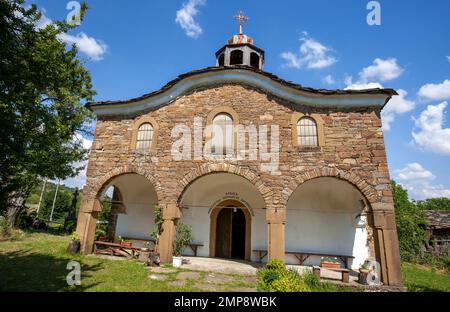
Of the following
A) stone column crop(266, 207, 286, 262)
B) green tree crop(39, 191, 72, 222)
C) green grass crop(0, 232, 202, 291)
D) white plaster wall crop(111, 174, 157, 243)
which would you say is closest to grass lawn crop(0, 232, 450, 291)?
green grass crop(0, 232, 202, 291)

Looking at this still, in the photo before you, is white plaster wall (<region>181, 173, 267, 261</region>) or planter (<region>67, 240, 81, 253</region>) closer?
planter (<region>67, 240, 81, 253</region>)

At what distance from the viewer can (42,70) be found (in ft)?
17.7

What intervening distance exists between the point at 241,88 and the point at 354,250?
776 cm

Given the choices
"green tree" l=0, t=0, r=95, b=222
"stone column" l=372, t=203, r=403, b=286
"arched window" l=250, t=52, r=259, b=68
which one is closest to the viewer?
"green tree" l=0, t=0, r=95, b=222

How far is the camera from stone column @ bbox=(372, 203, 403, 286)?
23.4 ft

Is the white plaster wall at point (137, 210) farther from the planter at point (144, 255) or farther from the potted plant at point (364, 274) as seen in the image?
the potted plant at point (364, 274)

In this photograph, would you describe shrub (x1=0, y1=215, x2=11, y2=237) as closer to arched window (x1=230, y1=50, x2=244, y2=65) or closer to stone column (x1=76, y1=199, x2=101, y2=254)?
stone column (x1=76, y1=199, x2=101, y2=254)

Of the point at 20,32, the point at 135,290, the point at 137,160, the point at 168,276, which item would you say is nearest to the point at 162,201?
the point at 137,160

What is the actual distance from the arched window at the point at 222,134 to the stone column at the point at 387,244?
5.05m

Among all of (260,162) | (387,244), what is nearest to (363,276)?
(387,244)

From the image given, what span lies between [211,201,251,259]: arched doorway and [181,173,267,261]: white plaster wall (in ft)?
1.10

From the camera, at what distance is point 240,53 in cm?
1144

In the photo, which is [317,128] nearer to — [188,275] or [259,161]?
[259,161]

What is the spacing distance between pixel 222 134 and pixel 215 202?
347 cm
